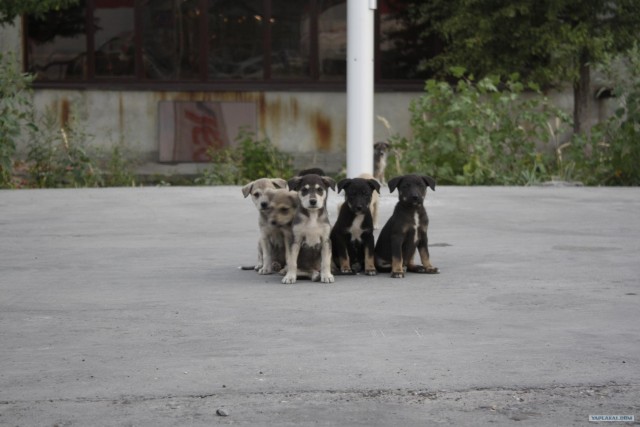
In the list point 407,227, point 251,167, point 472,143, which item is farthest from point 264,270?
point 251,167

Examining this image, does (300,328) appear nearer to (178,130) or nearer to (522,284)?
(522,284)

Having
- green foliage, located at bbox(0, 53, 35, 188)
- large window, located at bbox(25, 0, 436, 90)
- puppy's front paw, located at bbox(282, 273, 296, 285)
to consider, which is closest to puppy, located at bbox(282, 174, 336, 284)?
puppy's front paw, located at bbox(282, 273, 296, 285)

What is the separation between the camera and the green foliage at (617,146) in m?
16.0

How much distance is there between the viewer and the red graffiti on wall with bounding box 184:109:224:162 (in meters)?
21.0

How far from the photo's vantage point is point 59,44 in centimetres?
2133

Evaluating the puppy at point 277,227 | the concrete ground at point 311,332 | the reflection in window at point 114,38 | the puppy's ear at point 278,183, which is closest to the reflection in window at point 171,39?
the reflection in window at point 114,38

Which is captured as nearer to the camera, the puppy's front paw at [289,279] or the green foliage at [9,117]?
the puppy's front paw at [289,279]

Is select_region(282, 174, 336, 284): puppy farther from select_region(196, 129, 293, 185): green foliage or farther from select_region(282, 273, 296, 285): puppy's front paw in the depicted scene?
select_region(196, 129, 293, 185): green foliage

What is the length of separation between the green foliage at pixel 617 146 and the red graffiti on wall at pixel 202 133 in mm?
6259

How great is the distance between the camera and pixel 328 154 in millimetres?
21062

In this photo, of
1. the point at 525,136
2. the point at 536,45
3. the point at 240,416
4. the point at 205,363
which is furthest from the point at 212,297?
the point at 536,45

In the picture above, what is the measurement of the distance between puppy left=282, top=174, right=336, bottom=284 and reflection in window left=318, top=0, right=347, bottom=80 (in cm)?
1267

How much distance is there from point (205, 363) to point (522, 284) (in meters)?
3.03

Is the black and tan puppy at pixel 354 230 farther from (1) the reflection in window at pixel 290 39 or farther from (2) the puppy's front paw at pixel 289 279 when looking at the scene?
(1) the reflection in window at pixel 290 39
